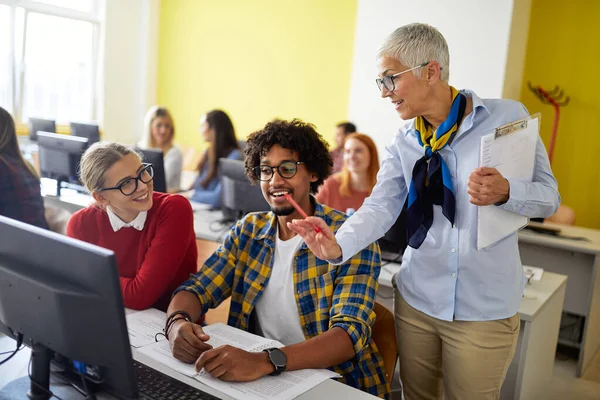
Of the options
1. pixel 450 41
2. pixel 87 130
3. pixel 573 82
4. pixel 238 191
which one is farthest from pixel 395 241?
pixel 87 130

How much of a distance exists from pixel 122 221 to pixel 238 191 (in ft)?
4.20

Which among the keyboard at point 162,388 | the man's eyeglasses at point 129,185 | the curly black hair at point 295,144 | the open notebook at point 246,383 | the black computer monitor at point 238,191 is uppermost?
the curly black hair at point 295,144

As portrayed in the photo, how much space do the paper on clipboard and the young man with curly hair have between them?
32 centimetres

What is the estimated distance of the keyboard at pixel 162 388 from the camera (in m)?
1.17

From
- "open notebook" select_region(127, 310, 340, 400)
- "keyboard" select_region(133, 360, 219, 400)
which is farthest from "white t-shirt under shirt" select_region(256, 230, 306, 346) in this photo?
"keyboard" select_region(133, 360, 219, 400)

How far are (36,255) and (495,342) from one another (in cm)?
108

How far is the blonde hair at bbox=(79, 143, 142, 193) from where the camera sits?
5.83 ft

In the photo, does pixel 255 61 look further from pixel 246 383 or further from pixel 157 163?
pixel 246 383

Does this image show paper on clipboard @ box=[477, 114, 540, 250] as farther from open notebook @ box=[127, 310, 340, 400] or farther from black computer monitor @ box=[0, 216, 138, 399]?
black computer monitor @ box=[0, 216, 138, 399]

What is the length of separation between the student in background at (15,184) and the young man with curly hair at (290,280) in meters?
1.06

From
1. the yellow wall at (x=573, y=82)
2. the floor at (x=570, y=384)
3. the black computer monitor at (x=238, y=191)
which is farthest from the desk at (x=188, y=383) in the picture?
the yellow wall at (x=573, y=82)

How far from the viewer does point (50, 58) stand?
645 cm

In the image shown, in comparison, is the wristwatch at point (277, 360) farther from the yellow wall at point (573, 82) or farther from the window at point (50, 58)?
the window at point (50, 58)

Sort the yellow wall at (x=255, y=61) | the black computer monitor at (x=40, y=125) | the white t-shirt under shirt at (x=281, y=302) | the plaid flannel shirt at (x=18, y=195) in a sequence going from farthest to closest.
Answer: the yellow wall at (x=255, y=61) < the black computer monitor at (x=40, y=125) < the plaid flannel shirt at (x=18, y=195) < the white t-shirt under shirt at (x=281, y=302)
